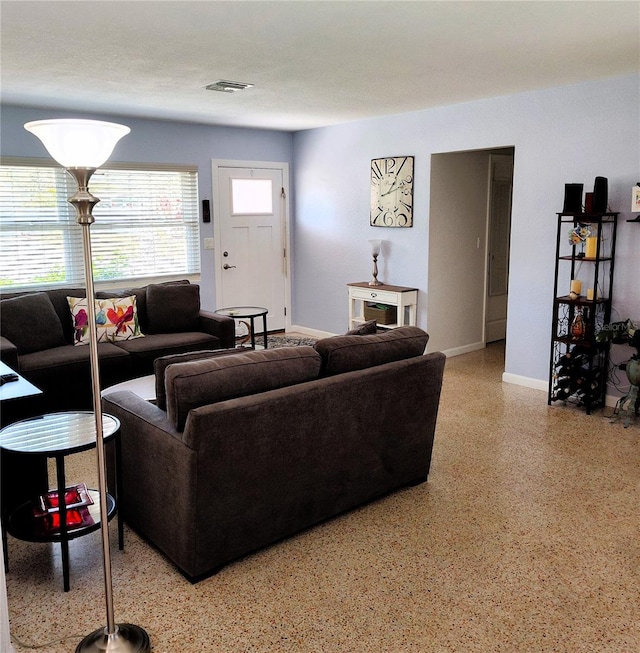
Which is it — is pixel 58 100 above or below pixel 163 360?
above

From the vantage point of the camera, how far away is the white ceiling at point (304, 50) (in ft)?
9.42

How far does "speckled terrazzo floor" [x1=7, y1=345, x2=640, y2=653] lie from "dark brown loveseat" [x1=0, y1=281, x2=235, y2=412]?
0.99 meters

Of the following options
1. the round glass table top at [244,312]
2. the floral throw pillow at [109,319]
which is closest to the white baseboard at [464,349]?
the round glass table top at [244,312]

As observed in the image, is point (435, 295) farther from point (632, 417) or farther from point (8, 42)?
point (8, 42)

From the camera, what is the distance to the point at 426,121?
5.79m

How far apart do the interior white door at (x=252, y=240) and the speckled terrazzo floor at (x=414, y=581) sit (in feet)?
12.2

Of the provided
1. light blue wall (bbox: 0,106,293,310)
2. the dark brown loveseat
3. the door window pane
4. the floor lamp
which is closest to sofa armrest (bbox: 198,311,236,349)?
the dark brown loveseat

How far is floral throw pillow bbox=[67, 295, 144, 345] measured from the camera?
4.92 metres

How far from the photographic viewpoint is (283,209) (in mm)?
7402

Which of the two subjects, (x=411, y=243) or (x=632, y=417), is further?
(x=411, y=243)

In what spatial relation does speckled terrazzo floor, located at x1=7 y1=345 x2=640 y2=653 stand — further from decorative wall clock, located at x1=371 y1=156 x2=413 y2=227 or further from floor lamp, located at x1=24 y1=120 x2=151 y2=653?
decorative wall clock, located at x1=371 y1=156 x2=413 y2=227

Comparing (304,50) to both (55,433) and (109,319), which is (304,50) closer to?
(55,433)

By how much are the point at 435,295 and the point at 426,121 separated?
1618 millimetres

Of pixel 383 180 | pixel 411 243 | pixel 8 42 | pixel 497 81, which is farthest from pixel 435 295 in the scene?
pixel 8 42
